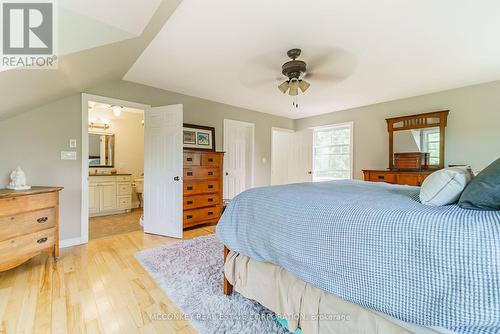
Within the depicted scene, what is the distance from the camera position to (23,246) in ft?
6.67

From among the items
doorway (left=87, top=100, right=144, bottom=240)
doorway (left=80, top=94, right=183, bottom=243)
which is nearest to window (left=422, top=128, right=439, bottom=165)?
doorway (left=80, top=94, right=183, bottom=243)

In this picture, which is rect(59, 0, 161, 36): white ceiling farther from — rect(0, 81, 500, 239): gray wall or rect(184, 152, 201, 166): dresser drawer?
rect(184, 152, 201, 166): dresser drawer

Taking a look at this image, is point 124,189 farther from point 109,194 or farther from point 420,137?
point 420,137

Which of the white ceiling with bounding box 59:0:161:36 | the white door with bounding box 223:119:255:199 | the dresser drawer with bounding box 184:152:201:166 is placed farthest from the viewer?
the white door with bounding box 223:119:255:199

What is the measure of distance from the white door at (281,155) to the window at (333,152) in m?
0.66

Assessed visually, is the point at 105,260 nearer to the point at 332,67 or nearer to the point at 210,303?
the point at 210,303

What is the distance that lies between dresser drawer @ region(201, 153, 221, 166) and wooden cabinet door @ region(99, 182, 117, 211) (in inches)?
91.4

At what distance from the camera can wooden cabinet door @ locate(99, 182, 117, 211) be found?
442 cm

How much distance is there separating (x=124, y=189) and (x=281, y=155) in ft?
12.3

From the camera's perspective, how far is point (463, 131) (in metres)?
3.38

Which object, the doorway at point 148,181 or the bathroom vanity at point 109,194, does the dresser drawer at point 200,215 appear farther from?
the bathroom vanity at point 109,194

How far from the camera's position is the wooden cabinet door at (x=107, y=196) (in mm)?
4418

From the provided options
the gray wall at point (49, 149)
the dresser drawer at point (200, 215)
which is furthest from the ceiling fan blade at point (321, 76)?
the gray wall at point (49, 149)

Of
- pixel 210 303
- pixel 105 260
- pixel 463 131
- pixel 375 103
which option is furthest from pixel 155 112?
pixel 463 131
